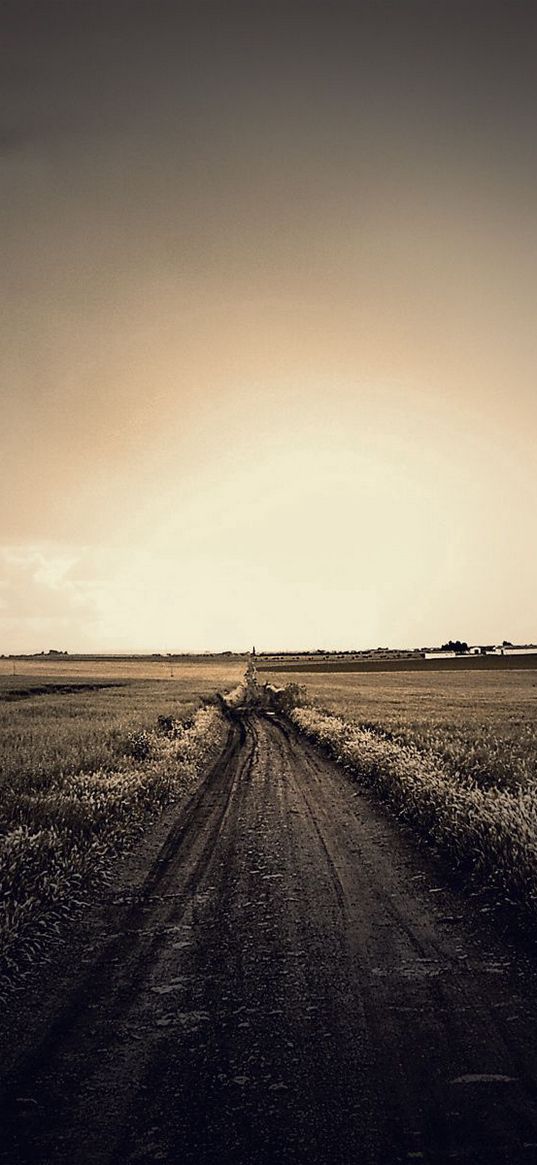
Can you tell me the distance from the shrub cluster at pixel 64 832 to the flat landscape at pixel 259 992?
0.18 ft

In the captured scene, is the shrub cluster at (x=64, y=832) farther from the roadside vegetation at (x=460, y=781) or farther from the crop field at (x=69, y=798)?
the roadside vegetation at (x=460, y=781)

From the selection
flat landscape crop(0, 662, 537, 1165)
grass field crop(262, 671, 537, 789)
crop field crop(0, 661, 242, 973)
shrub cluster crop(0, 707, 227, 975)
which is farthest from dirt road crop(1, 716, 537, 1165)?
grass field crop(262, 671, 537, 789)

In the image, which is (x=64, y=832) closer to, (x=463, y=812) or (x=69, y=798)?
(x=69, y=798)

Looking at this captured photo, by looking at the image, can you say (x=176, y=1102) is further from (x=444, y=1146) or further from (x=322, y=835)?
(x=322, y=835)

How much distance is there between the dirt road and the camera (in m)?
3.67

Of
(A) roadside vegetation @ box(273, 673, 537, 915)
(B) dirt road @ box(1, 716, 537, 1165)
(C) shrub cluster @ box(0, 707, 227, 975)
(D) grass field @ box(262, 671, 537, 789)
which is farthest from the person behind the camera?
(D) grass field @ box(262, 671, 537, 789)

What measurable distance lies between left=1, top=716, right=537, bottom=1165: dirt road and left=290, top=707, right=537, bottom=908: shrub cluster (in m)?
0.66

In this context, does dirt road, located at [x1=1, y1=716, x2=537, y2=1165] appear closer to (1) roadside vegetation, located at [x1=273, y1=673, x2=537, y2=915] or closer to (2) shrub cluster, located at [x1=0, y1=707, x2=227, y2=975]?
(2) shrub cluster, located at [x1=0, y1=707, x2=227, y2=975]

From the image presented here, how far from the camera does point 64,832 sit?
950 cm

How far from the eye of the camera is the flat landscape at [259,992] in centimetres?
374

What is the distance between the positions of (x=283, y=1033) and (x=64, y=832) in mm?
5676

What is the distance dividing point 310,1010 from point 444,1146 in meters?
1.71

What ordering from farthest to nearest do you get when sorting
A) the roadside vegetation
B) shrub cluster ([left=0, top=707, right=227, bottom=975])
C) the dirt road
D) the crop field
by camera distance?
the roadside vegetation < the crop field < shrub cluster ([left=0, top=707, right=227, bottom=975]) < the dirt road

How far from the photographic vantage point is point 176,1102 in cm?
400
